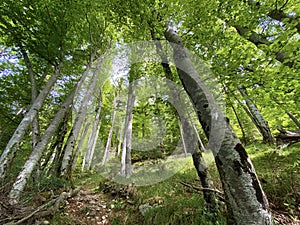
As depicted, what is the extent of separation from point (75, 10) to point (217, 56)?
5.30 metres

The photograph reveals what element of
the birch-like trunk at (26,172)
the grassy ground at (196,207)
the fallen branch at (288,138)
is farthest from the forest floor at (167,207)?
the fallen branch at (288,138)

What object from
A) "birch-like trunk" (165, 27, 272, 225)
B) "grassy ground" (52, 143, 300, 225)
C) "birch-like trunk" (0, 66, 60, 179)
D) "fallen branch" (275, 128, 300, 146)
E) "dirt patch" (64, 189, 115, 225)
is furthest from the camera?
"fallen branch" (275, 128, 300, 146)

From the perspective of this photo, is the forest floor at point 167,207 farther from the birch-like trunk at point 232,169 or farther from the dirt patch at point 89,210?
the birch-like trunk at point 232,169

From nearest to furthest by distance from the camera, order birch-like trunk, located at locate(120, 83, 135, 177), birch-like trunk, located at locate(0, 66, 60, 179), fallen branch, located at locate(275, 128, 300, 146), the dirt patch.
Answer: the dirt patch, birch-like trunk, located at locate(0, 66, 60, 179), fallen branch, located at locate(275, 128, 300, 146), birch-like trunk, located at locate(120, 83, 135, 177)

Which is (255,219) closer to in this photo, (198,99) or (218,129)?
(218,129)

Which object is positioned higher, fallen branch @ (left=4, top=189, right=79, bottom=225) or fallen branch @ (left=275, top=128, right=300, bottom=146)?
fallen branch @ (left=275, top=128, right=300, bottom=146)

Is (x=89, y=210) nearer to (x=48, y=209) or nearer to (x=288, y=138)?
(x=48, y=209)

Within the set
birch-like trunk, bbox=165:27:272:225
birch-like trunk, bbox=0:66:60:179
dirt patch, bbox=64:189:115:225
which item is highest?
birch-like trunk, bbox=0:66:60:179

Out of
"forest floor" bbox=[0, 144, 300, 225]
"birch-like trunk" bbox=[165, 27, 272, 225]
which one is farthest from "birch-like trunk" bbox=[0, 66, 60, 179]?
"birch-like trunk" bbox=[165, 27, 272, 225]

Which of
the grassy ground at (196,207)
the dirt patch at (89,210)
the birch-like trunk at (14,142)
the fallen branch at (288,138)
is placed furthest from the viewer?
the fallen branch at (288,138)

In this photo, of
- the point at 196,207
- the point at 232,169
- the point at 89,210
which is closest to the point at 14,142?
the point at 89,210

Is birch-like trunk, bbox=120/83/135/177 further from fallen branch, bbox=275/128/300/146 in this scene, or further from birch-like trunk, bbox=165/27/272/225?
fallen branch, bbox=275/128/300/146

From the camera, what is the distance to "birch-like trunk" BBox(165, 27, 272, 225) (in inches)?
69.9

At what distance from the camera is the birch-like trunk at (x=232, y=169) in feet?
5.83
